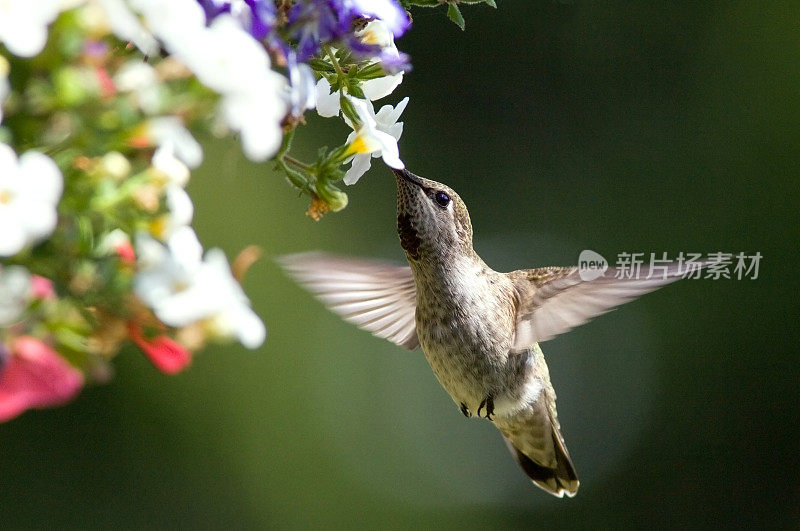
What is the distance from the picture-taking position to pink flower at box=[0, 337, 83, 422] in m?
0.78

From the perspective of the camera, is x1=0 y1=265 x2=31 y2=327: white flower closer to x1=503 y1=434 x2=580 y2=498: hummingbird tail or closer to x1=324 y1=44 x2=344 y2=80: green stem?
x1=324 y1=44 x2=344 y2=80: green stem

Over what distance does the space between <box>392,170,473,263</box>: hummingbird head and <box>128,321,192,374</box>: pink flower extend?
2.61 feet

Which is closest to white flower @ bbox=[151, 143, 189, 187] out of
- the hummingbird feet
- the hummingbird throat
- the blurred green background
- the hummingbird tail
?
the hummingbird throat

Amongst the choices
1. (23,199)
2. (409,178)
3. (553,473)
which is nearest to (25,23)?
(23,199)

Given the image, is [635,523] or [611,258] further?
[635,523]

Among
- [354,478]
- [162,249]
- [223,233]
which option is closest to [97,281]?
[162,249]

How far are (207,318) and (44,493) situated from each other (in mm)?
3730

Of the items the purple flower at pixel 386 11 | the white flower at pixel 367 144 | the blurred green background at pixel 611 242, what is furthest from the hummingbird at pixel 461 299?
the blurred green background at pixel 611 242

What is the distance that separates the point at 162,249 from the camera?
74 cm

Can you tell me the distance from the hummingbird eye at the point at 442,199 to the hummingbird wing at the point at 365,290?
17cm

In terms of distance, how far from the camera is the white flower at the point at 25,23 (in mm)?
627

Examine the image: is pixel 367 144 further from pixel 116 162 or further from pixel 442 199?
pixel 442 199

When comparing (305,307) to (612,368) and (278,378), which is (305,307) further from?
(612,368)

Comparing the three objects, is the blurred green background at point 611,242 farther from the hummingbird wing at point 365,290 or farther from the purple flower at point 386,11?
the purple flower at point 386,11
